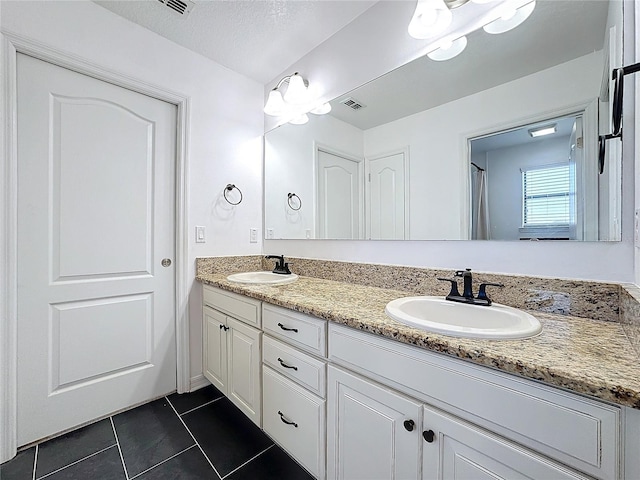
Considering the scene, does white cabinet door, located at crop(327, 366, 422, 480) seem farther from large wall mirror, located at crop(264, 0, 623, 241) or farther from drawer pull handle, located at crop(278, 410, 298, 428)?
large wall mirror, located at crop(264, 0, 623, 241)

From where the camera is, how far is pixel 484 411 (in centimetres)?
70

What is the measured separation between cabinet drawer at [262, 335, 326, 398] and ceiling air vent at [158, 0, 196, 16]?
1.86 metres

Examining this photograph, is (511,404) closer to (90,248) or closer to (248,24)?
(90,248)

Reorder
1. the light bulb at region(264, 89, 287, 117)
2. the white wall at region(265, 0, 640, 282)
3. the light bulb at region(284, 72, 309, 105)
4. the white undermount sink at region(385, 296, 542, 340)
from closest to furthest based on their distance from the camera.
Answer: the white undermount sink at region(385, 296, 542, 340)
the white wall at region(265, 0, 640, 282)
the light bulb at region(284, 72, 309, 105)
the light bulb at region(264, 89, 287, 117)

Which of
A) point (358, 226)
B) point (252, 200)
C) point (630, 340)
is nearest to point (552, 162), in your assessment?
point (630, 340)

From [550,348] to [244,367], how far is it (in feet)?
4.33

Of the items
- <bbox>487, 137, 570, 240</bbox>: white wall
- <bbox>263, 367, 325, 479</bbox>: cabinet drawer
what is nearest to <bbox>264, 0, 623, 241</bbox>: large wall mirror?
<bbox>487, 137, 570, 240</bbox>: white wall

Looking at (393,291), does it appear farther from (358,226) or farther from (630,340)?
(630,340)

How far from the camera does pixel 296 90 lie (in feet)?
6.38

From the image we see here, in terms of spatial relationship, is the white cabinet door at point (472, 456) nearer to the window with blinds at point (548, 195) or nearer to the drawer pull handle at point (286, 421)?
the drawer pull handle at point (286, 421)

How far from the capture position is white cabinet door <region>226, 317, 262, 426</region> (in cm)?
140

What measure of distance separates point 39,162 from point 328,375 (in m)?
1.78

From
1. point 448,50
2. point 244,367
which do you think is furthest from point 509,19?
point 244,367

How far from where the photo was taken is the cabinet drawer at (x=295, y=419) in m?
1.10
